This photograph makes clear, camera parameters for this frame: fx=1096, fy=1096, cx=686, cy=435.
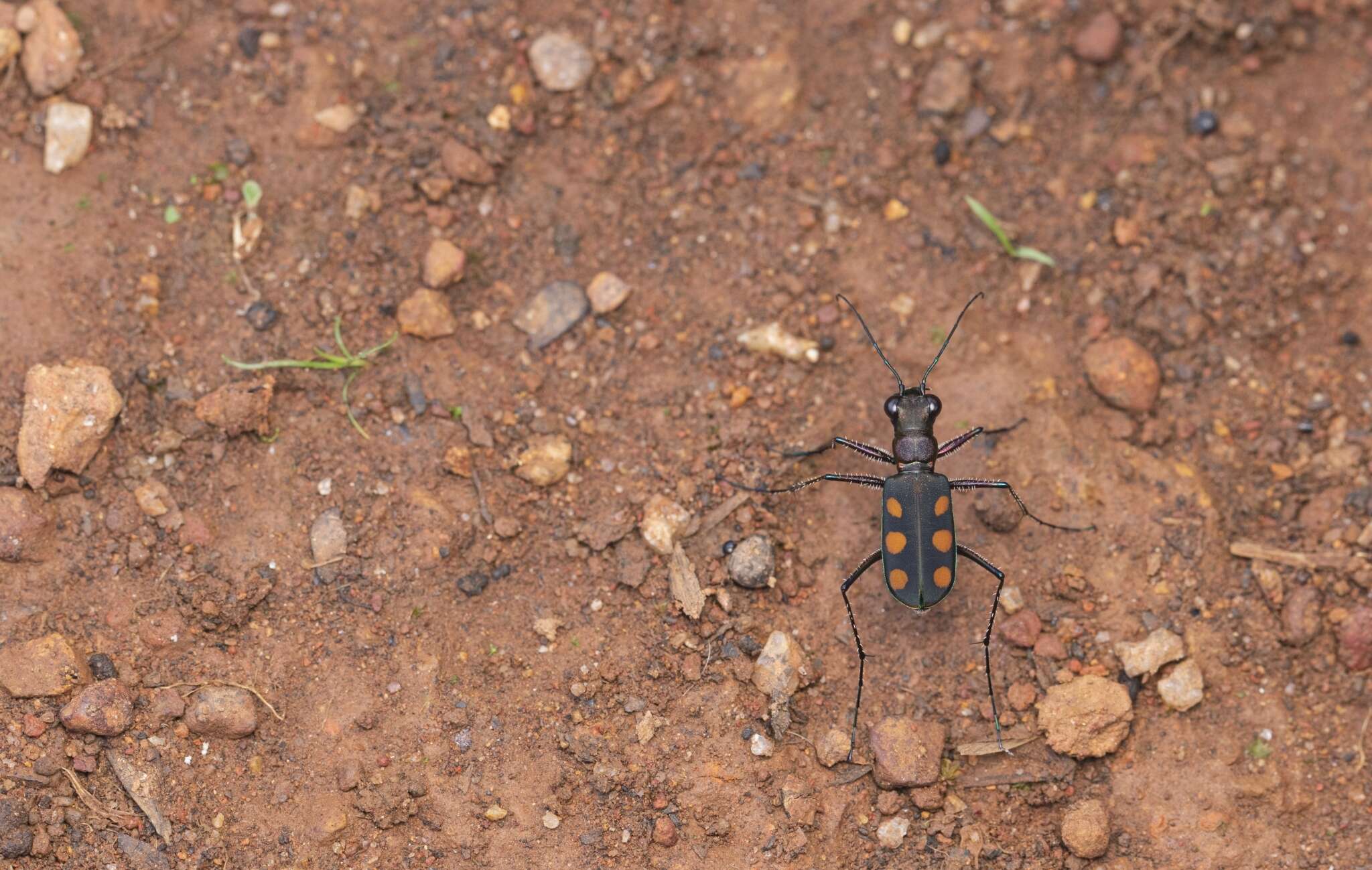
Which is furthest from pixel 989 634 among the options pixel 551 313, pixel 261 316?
pixel 261 316

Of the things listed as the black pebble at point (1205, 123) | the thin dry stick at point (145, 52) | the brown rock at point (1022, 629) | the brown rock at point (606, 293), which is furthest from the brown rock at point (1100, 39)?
the thin dry stick at point (145, 52)

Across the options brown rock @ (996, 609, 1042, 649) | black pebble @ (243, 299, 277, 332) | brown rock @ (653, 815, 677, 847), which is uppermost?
black pebble @ (243, 299, 277, 332)

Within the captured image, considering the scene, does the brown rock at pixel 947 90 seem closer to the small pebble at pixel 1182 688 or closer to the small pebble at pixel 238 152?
the small pebble at pixel 1182 688

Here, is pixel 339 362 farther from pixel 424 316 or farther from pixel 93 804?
pixel 93 804

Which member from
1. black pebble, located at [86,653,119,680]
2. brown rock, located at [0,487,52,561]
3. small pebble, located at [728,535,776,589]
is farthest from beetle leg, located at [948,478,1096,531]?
brown rock, located at [0,487,52,561]

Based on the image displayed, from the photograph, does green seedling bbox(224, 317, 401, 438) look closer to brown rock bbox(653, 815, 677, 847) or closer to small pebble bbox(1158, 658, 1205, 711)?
A: brown rock bbox(653, 815, 677, 847)

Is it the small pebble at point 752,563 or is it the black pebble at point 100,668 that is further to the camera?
the small pebble at point 752,563
